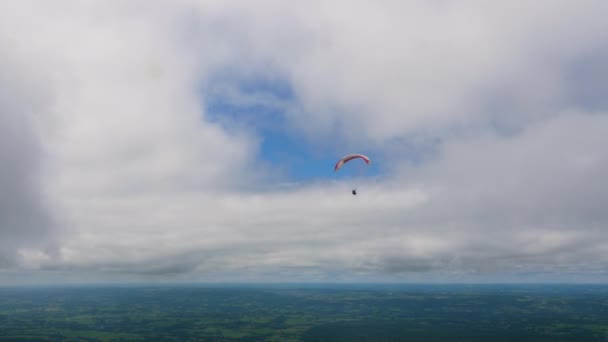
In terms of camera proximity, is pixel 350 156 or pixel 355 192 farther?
pixel 350 156

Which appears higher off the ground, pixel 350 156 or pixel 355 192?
pixel 350 156
